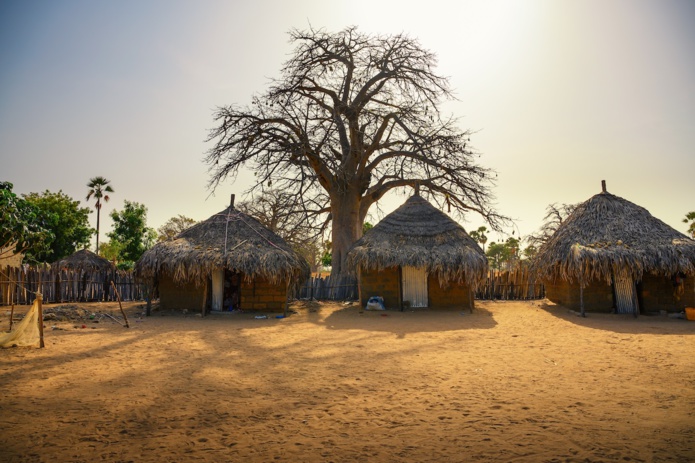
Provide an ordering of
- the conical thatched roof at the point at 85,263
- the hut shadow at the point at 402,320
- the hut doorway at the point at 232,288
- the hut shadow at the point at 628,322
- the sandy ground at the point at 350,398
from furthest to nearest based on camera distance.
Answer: the conical thatched roof at the point at 85,263 → the hut doorway at the point at 232,288 → the hut shadow at the point at 402,320 → the hut shadow at the point at 628,322 → the sandy ground at the point at 350,398

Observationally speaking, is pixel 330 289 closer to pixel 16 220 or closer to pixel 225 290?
pixel 225 290

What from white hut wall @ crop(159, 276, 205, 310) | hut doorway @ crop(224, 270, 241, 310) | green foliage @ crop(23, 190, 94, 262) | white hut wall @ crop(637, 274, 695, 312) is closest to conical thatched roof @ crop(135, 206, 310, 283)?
white hut wall @ crop(159, 276, 205, 310)

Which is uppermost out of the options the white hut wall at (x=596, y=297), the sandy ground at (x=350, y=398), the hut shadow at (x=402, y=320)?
the white hut wall at (x=596, y=297)

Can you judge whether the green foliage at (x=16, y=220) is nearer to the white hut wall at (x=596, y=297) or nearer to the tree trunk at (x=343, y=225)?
the tree trunk at (x=343, y=225)

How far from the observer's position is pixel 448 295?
39.6 feet

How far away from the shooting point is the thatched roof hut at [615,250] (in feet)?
33.3

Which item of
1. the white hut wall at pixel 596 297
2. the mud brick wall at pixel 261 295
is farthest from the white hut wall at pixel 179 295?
the white hut wall at pixel 596 297

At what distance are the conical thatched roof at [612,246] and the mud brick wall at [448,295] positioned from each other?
2378 mm

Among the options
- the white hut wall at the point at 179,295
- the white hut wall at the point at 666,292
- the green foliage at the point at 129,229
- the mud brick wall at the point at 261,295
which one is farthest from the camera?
the green foliage at the point at 129,229

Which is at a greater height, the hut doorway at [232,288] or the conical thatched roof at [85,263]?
the conical thatched roof at [85,263]

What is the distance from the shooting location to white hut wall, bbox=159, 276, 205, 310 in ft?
37.8

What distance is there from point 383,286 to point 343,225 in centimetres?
389

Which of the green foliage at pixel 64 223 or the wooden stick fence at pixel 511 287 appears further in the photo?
the green foliage at pixel 64 223

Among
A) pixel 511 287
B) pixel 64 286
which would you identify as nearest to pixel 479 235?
pixel 511 287
